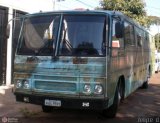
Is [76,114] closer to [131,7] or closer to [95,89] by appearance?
[95,89]

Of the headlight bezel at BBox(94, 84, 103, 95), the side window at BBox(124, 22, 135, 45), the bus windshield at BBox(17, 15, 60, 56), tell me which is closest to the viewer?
the headlight bezel at BBox(94, 84, 103, 95)

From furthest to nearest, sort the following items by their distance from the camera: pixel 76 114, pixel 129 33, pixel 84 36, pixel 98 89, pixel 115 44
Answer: pixel 129 33 < pixel 76 114 < pixel 115 44 < pixel 84 36 < pixel 98 89

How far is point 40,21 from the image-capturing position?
855cm

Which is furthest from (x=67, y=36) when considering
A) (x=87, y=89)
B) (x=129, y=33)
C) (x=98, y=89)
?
(x=129, y=33)

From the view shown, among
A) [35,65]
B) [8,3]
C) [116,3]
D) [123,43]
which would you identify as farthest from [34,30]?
[116,3]

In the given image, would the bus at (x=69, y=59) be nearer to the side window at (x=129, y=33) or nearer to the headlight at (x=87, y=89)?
the headlight at (x=87, y=89)

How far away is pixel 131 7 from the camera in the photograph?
22.8 metres

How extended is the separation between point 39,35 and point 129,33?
332cm

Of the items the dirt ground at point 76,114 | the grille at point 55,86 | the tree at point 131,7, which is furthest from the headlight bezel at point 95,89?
the tree at point 131,7

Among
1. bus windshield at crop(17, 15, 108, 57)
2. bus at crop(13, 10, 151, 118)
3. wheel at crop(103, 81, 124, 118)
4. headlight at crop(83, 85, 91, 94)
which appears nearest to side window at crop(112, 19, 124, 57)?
bus at crop(13, 10, 151, 118)

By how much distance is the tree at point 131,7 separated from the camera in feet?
74.3

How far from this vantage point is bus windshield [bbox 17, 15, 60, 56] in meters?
8.27

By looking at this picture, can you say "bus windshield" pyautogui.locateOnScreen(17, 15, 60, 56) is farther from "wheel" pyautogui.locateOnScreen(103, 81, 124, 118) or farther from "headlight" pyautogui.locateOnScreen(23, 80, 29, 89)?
"wheel" pyautogui.locateOnScreen(103, 81, 124, 118)

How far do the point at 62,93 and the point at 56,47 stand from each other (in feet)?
3.31
